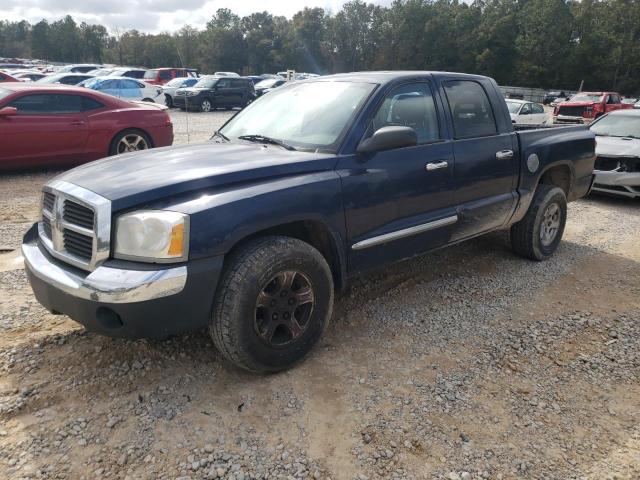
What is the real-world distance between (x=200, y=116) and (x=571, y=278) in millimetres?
18810

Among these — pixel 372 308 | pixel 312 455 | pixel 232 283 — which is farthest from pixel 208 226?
pixel 372 308

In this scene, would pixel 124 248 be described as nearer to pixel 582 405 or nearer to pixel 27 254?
pixel 27 254

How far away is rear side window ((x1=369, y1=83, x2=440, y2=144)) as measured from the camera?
3736 mm

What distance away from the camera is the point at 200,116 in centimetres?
2138

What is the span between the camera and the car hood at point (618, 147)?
7.96 m

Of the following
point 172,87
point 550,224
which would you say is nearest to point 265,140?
point 550,224

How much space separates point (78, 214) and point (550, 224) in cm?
455

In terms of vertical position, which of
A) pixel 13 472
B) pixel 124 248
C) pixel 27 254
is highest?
pixel 124 248

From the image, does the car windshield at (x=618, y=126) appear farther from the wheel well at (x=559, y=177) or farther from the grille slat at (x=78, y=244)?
the grille slat at (x=78, y=244)

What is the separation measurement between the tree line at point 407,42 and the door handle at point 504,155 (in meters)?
60.5

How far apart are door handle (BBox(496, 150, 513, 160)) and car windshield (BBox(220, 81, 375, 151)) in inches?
56.7

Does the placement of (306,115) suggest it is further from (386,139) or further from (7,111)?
(7,111)

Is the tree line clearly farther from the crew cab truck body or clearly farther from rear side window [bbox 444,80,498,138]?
rear side window [bbox 444,80,498,138]

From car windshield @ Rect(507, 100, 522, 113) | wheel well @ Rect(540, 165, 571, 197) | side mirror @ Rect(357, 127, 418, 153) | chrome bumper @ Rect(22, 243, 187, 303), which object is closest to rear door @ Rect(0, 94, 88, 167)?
chrome bumper @ Rect(22, 243, 187, 303)
